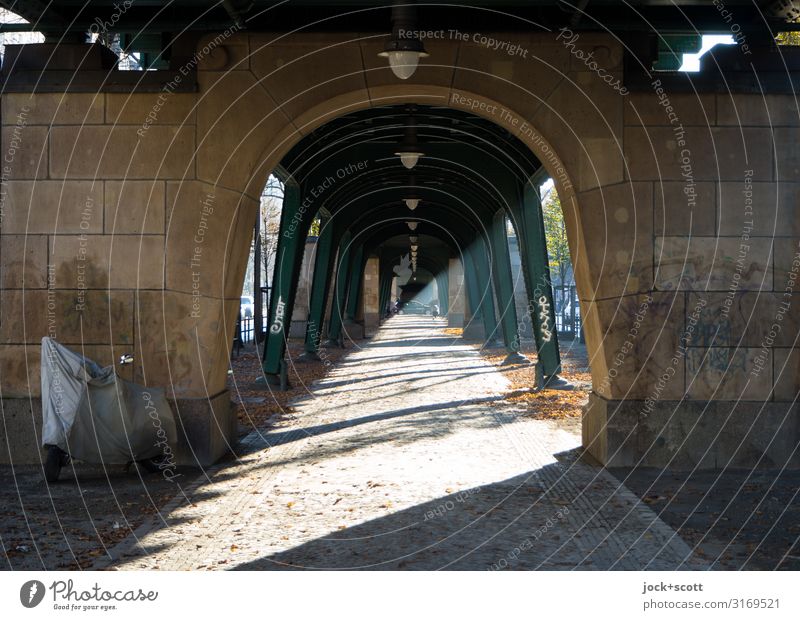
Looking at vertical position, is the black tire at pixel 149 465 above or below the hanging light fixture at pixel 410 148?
below

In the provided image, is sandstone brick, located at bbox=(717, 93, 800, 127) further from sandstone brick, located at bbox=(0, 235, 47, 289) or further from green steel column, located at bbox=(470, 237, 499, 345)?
green steel column, located at bbox=(470, 237, 499, 345)

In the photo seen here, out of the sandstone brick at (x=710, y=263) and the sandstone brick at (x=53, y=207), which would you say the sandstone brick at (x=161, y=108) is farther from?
the sandstone brick at (x=710, y=263)

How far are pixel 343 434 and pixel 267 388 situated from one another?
569cm

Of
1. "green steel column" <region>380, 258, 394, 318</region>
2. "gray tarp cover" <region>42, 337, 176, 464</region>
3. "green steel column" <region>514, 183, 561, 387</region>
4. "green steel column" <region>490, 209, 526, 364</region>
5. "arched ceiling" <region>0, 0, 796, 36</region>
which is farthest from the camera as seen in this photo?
"green steel column" <region>380, 258, 394, 318</region>

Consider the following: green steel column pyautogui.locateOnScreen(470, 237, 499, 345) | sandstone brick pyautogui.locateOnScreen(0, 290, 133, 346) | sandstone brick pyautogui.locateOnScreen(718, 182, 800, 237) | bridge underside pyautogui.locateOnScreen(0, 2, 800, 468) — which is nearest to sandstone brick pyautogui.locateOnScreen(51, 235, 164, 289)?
bridge underside pyautogui.locateOnScreen(0, 2, 800, 468)

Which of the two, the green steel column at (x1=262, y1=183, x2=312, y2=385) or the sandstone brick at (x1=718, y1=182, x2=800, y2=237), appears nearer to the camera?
the sandstone brick at (x1=718, y1=182, x2=800, y2=237)

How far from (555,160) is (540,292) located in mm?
7622

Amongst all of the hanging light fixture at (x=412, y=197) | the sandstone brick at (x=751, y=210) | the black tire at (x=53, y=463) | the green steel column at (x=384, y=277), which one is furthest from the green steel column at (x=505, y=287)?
the green steel column at (x=384, y=277)

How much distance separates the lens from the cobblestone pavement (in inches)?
270

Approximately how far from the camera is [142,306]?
10.7m

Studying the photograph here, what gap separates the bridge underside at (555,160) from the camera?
10.6 metres

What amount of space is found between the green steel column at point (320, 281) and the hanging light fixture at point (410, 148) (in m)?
9.52

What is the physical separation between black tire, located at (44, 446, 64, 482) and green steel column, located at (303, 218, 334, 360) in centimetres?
1534

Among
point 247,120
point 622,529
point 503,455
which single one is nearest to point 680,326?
point 503,455
